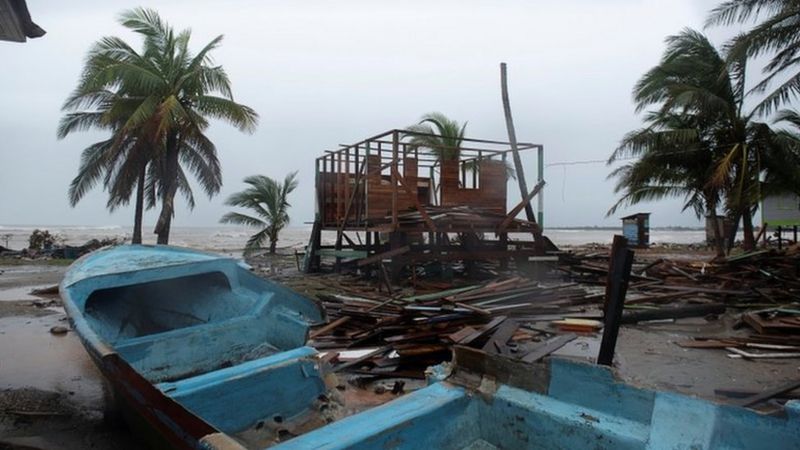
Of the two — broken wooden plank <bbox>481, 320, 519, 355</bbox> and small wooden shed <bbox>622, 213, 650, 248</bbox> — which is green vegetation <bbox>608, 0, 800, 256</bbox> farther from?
broken wooden plank <bbox>481, 320, 519, 355</bbox>

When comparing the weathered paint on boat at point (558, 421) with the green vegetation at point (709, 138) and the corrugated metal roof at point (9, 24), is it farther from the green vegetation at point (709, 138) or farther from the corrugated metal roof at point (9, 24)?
the green vegetation at point (709, 138)

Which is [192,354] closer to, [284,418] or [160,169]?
[284,418]

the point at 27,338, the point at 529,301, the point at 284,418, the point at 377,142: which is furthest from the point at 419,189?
the point at 284,418

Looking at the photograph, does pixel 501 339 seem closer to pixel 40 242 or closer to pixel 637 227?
pixel 637 227

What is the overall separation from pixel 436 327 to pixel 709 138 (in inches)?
679

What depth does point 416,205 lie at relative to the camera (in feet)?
35.0

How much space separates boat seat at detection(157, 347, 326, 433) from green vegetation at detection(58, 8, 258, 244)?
13.4 metres

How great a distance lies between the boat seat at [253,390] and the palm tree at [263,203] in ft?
59.7

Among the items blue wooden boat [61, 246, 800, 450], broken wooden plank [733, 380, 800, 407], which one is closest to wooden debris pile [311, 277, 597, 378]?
blue wooden boat [61, 246, 800, 450]

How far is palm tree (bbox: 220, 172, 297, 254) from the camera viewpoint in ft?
70.4

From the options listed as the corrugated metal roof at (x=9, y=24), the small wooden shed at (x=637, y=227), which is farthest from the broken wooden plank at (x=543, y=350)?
the small wooden shed at (x=637, y=227)

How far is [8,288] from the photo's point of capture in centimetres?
1277

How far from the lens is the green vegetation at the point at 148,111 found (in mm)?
15906

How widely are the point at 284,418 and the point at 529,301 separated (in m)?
5.31
